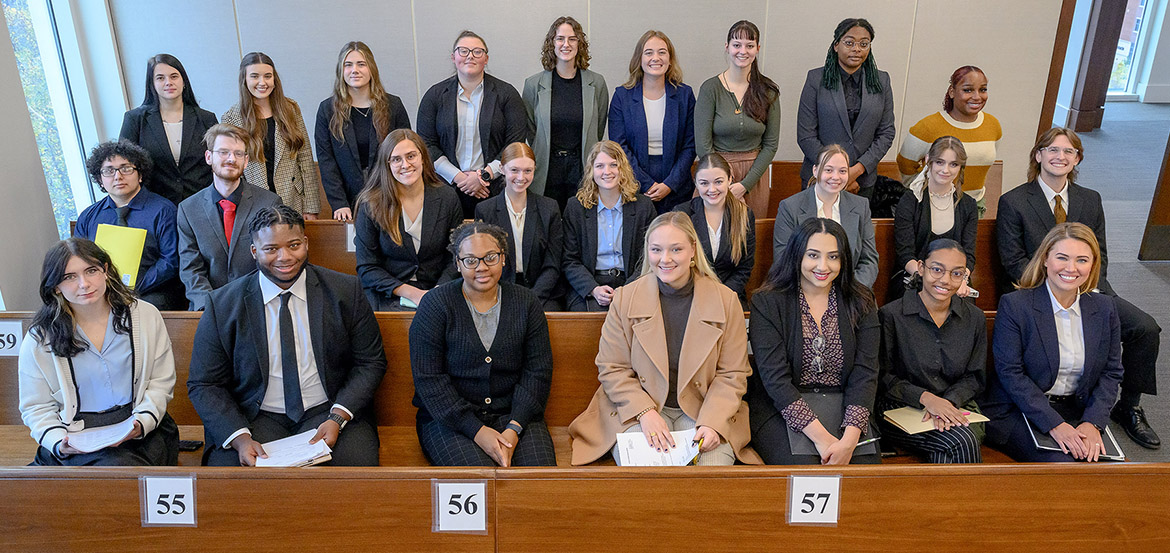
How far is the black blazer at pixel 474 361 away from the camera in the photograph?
292 centimetres

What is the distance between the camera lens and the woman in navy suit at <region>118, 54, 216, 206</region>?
4066mm

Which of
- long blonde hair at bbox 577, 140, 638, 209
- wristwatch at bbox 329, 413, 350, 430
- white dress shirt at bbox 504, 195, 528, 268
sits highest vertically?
long blonde hair at bbox 577, 140, 638, 209

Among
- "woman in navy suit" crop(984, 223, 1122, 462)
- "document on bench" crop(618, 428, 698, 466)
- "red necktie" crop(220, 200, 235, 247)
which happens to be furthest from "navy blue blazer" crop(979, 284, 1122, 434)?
"red necktie" crop(220, 200, 235, 247)

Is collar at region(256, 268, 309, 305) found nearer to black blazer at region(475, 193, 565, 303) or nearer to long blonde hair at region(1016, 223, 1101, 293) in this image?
black blazer at region(475, 193, 565, 303)

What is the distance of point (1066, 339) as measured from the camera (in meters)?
3.11

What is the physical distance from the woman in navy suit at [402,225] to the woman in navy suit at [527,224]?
213 millimetres

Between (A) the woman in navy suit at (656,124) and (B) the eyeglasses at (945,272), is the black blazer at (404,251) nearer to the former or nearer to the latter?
(A) the woman in navy suit at (656,124)

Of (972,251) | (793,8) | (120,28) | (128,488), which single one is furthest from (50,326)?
(793,8)

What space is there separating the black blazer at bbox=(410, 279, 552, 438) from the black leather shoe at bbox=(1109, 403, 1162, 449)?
2.60 metres

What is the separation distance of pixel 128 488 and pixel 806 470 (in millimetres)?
1813

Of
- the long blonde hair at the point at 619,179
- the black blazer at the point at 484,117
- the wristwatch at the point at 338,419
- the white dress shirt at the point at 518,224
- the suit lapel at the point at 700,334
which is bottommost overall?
the wristwatch at the point at 338,419

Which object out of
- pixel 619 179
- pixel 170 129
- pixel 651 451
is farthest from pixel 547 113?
pixel 651 451

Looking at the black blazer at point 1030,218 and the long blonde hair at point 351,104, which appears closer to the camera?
the black blazer at point 1030,218

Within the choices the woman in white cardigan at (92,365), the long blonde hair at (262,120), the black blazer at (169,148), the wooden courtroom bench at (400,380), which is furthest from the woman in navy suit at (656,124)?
the woman in white cardigan at (92,365)
